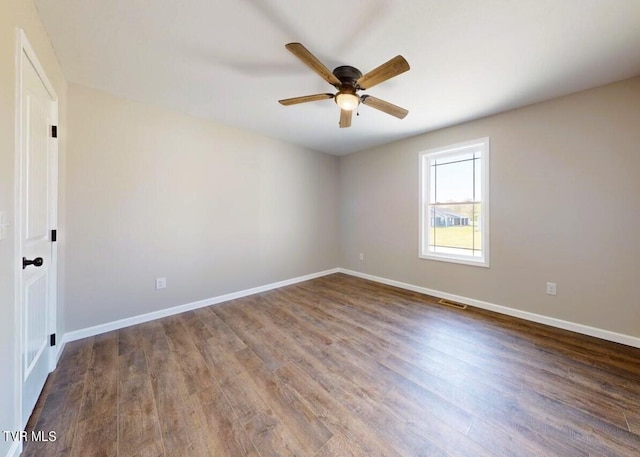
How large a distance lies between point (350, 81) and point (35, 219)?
2.46m

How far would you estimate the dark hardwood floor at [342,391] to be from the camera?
1.26 metres

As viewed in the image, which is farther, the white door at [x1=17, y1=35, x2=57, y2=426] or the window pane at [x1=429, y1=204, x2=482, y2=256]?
the window pane at [x1=429, y1=204, x2=482, y2=256]

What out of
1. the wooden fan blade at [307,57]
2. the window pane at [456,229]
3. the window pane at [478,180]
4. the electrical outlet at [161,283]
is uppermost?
the wooden fan blade at [307,57]

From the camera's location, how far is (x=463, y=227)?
339 cm

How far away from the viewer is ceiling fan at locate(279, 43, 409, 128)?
1610 millimetres

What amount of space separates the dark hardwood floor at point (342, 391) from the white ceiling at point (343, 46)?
2.43m

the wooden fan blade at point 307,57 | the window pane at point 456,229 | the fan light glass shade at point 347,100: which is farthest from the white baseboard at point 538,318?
the wooden fan blade at point 307,57

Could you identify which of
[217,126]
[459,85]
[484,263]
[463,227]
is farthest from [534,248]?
[217,126]

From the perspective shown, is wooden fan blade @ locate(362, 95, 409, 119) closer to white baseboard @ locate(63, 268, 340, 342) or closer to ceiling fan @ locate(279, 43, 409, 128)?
ceiling fan @ locate(279, 43, 409, 128)

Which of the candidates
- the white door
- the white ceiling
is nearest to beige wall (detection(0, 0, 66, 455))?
the white door

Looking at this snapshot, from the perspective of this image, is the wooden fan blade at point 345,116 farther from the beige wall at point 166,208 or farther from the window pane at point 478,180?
the window pane at point 478,180

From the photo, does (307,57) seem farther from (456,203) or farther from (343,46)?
(456,203)

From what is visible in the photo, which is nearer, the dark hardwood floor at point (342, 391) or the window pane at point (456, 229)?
the dark hardwood floor at point (342, 391)

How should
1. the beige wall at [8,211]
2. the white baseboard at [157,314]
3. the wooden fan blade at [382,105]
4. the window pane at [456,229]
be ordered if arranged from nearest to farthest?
1. the beige wall at [8,211]
2. the wooden fan blade at [382,105]
3. the white baseboard at [157,314]
4. the window pane at [456,229]
